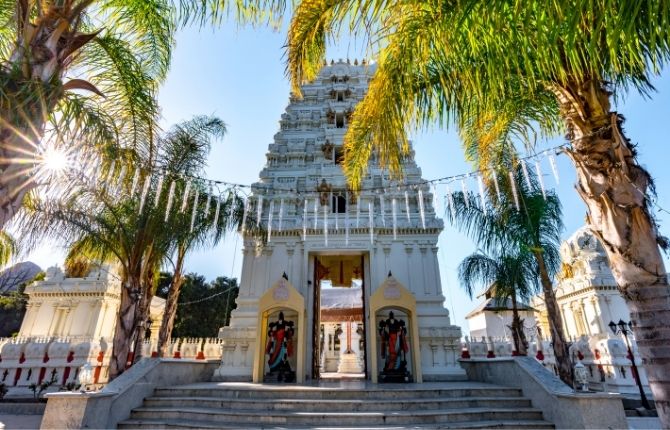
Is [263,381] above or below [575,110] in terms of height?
below

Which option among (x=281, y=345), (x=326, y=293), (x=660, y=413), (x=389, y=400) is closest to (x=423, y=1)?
(x=660, y=413)

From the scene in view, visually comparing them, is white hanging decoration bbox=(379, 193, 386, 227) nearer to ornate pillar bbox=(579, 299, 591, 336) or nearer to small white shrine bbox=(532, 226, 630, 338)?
small white shrine bbox=(532, 226, 630, 338)

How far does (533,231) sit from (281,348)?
7627 millimetres

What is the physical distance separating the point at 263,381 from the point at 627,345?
11.8 m

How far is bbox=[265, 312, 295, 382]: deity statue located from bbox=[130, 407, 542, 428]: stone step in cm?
334

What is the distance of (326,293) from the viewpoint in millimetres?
21062

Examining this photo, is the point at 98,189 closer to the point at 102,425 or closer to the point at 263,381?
the point at 102,425

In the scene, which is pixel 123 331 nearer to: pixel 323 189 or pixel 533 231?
pixel 323 189

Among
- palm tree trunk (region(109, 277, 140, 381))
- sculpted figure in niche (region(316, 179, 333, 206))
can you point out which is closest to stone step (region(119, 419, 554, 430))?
palm tree trunk (region(109, 277, 140, 381))

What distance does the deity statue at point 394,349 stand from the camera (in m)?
9.00

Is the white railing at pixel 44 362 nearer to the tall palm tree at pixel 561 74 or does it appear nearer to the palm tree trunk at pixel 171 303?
the palm tree trunk at pixel 171 303

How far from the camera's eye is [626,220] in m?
3.32

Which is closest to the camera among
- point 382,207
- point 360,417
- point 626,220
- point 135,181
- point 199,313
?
point 626,220

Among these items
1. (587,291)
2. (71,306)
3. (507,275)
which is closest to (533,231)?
(507,275)
